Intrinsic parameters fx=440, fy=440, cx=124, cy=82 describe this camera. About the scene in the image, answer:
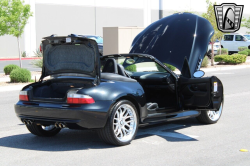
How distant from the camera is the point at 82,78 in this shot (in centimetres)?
680

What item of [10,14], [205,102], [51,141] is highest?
[10,14]

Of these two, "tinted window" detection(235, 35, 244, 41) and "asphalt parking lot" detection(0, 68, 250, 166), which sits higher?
"tinted window" detection(235, 35, 244, 41)

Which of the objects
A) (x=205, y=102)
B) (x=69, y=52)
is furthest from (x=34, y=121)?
(x=205, y=102)

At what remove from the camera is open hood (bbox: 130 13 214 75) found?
808 centimetres

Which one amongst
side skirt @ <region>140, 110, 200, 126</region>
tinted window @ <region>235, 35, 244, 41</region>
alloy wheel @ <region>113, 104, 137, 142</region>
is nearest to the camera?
alloy wheel @ <region>113, 104, 137, 142</region>

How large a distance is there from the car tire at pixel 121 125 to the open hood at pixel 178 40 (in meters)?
1.62

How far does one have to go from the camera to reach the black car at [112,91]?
6.39m

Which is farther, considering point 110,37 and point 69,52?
point 110,37

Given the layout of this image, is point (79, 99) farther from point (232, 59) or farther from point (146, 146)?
point (232, 59)

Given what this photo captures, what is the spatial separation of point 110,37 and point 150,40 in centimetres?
1492

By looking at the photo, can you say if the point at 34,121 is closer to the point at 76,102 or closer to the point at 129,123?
the point at 76,102
